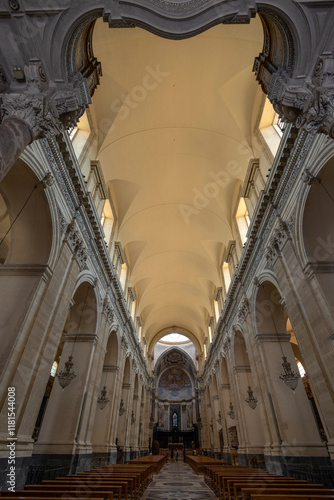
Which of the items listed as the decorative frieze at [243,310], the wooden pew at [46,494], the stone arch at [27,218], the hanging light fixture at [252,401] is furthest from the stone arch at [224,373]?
the wooden pew at [46,494]

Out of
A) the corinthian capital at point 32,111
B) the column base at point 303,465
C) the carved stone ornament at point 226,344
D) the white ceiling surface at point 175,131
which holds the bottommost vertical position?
the column base at point 303,465

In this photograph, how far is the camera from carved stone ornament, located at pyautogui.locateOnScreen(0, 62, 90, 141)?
4652 mm

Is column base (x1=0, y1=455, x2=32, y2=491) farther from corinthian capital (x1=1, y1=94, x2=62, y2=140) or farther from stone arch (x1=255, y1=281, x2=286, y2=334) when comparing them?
stone arch (x1=255, y1=281, x2=286, y2=334)

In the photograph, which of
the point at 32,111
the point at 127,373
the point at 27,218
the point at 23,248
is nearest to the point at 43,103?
the point at 32,111

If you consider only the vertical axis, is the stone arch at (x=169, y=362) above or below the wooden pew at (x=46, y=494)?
above

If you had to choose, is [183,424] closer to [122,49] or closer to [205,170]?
[205,170]

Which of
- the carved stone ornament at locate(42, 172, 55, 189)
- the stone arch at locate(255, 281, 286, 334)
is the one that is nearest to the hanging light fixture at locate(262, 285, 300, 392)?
the stone arch at locate(255, 281, 286, 334)

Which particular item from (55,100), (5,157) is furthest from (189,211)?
(5,157)

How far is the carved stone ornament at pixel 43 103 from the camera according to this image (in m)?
4.65

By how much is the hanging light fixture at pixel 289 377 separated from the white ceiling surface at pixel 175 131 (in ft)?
23.9

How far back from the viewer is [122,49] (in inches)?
367

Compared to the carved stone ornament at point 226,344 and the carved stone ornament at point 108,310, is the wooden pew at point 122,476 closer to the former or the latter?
the carved stone ornament at point 108,310

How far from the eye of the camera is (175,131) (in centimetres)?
1180

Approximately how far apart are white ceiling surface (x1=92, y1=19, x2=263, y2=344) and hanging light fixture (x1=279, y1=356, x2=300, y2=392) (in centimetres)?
728
